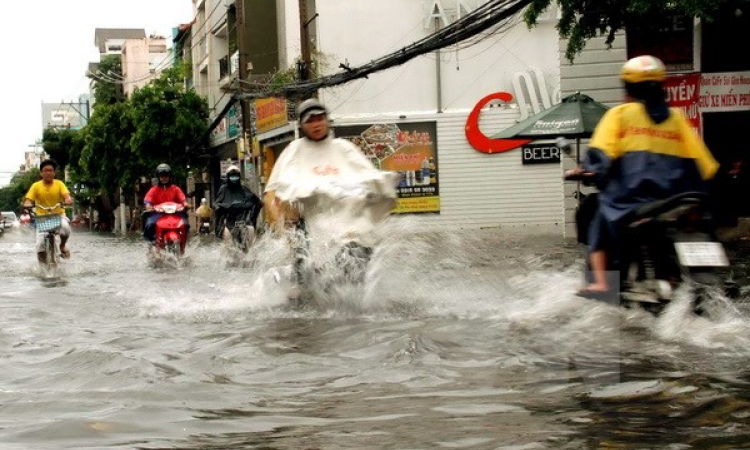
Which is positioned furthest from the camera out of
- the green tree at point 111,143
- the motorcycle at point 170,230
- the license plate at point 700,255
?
the green tree at point 111,143

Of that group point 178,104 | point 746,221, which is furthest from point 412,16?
point 178,104

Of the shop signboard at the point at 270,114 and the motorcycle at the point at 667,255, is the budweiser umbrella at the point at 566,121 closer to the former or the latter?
the motorcycle at the point at 667,255

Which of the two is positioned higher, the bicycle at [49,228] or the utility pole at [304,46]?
the utility pole at [304,46]

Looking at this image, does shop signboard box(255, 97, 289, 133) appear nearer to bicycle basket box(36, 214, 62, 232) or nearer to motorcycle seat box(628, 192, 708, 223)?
bicycle basket box(36, 214, 62, 232)

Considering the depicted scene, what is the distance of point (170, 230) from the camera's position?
16.1m

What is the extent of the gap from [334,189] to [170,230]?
27.4 ft

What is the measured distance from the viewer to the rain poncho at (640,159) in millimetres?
6203

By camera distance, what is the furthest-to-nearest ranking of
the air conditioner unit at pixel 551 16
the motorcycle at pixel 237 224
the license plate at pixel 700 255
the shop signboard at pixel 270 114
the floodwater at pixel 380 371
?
the shop signboard at pixel 270 114
the air conditioner unit at pixel 551 16
the motorcycle at pixel 237 224
the license plate at pixel 700 255
the floodwater at pixel 380 371

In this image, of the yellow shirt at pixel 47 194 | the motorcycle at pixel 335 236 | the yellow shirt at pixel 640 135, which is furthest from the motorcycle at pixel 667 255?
the yellow shirt at pixel 47 194

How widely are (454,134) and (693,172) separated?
2302 cm

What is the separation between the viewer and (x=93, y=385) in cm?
529

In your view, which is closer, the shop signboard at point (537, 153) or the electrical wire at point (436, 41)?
the electrical wire at point (436, 41)

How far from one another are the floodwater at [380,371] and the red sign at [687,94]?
1112cm

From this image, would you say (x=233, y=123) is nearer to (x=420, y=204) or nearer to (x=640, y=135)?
(x=420, y=204)
